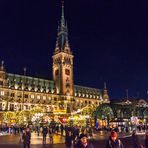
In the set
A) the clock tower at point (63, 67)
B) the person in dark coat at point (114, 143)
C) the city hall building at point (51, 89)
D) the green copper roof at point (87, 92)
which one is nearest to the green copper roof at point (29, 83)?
the city hall building at point (51, 89)

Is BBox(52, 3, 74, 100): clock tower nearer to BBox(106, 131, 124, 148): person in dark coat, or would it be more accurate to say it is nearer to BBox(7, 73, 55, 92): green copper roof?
BBox(7, 73, 55, 92): green copper roof

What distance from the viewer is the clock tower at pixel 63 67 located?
514 ft

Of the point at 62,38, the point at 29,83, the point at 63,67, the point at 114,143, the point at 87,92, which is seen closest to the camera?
the point at 114,143

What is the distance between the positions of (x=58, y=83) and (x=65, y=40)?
97.8ft

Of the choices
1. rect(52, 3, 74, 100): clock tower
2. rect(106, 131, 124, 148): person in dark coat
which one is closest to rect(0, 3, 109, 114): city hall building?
rect(52, 3, 74, 100): clock tower

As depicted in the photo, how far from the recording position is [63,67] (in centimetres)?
15850

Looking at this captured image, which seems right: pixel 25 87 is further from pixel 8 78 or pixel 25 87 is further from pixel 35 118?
pixel 35 118

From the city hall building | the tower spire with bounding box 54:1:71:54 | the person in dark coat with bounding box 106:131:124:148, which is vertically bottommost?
the person in dark coat with bounding box 106:131:124:148

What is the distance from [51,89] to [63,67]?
15.2m

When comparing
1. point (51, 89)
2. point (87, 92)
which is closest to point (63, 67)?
point (51, 89)

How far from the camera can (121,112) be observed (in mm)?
61344

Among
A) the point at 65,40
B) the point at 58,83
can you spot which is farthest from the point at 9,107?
the point at 65,40

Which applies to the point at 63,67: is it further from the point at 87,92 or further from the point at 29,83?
the point at 87,92

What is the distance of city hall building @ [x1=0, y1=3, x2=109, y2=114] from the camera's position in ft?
451
